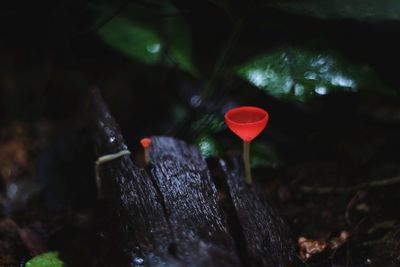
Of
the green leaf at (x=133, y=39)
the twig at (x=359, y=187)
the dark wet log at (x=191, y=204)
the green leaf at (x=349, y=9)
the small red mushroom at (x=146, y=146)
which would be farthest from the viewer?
the green leaf at (x=133, y=39)

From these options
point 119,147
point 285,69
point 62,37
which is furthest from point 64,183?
point 285,69

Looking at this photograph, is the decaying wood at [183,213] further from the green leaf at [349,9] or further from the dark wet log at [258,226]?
the green leaf at [349,9]

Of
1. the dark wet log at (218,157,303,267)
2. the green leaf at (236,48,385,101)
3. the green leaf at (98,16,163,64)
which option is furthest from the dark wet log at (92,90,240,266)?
the green leaf at (98,16,163,64)

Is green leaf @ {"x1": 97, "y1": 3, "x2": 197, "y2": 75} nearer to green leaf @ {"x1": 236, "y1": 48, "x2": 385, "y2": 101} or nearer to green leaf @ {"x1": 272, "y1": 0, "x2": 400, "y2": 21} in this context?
green leaf @ {"x1": 236, "y1": 48, "x2": 385, "y2": 101}

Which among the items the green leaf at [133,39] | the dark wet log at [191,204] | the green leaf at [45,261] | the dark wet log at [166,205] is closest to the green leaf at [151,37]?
the green leaf at [133,39]

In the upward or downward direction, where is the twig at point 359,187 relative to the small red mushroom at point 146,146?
downward

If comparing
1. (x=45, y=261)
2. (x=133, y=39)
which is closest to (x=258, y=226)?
(x=45, y=261)
